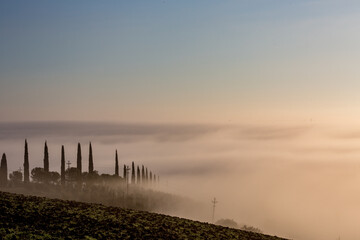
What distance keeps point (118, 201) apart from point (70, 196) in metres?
13.2

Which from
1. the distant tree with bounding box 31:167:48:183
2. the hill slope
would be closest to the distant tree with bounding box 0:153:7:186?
the distant tree with bounding box 31:167:48:183

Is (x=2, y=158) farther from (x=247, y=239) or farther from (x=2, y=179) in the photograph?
(x=247, y=239)

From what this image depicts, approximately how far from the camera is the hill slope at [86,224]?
135 feet

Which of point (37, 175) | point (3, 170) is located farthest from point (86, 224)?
point (37, 175)

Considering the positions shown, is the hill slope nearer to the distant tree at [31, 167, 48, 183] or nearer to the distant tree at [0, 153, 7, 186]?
the distant tree at [0, 153, 7, 186]

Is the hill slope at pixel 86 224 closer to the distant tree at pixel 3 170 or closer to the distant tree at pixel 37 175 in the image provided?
the distant tree at pixel 3 170

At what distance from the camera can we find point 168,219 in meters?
53.7

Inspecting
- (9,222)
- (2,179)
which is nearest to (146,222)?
(9,222)

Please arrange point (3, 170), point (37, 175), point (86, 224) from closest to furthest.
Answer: point (86, 224) < point (3, 170) < point (37, 175)

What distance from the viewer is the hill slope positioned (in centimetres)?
4125

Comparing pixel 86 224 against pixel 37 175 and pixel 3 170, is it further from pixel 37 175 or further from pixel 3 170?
pixel 37 175

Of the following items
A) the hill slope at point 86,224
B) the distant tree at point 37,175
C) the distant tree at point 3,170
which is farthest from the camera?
the distant tree at point 37,175

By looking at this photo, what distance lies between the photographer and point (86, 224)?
1806 inches

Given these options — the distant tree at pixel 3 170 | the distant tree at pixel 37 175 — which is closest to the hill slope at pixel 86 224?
the distant tree at pixel 3 170
